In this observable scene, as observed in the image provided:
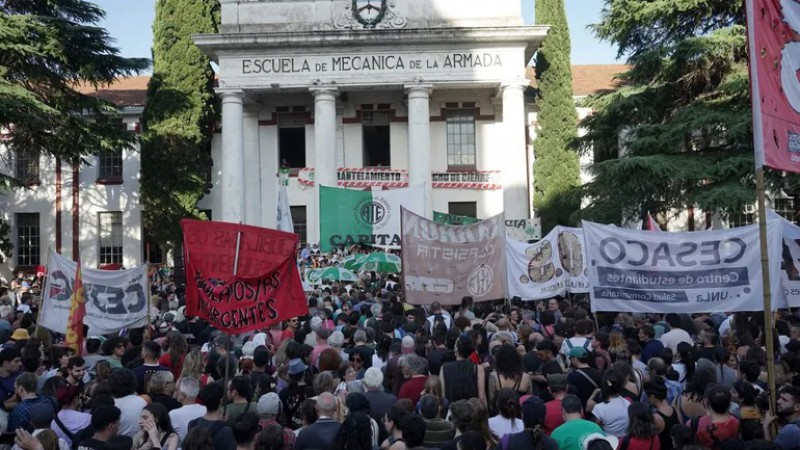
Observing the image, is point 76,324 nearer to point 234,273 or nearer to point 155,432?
point 234,273

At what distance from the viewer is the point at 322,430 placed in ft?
20.0

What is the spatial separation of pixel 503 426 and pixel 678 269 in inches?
183

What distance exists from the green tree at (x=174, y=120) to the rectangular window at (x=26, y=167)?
6.26 meters

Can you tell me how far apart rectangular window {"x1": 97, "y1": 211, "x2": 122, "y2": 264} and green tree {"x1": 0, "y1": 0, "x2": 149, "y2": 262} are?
292 inches

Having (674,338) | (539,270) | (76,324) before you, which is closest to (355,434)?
(674,338)

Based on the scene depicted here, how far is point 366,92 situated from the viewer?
1383 inches

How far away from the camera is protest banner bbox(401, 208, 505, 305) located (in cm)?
1291

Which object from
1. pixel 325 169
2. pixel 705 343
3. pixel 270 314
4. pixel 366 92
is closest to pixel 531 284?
pixel 705 343

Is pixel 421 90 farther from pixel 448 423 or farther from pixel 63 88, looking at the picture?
pixel 448 423

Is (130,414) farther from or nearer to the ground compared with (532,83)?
nearer to the ground

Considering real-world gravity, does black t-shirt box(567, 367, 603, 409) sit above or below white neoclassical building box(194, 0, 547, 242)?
below

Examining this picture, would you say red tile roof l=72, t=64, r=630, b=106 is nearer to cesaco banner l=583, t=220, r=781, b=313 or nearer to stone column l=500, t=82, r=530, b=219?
stone column l=500, t=82, r=530, b=219

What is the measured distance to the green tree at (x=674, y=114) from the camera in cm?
2139

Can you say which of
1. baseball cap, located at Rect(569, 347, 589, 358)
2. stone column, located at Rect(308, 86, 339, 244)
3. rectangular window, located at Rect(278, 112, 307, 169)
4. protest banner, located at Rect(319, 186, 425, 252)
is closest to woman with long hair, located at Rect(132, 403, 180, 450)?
baseball cap, located at Rect(569, 347, 589, 358)
